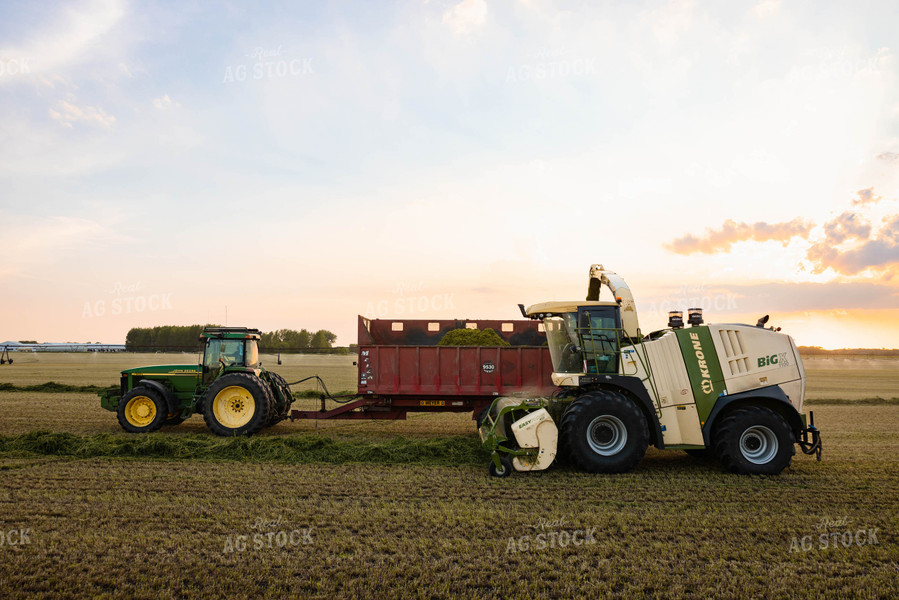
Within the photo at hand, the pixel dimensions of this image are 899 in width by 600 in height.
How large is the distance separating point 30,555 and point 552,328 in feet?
25.3

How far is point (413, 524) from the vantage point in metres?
6.71

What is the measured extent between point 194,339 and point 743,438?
79.2 m

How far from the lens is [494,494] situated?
26.2 ft

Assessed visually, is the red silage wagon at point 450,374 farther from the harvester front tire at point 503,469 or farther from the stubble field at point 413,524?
the harvester front tire at point 503,469

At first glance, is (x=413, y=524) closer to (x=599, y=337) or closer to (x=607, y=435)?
(x=607, y=435)

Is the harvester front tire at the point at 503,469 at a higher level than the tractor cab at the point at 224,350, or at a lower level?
lower

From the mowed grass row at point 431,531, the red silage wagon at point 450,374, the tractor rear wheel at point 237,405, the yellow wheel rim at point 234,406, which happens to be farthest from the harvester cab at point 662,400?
the yellow wheel rim at point 234,406

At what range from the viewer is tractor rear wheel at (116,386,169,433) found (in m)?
13.1

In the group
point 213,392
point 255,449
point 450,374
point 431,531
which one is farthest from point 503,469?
point 213,392

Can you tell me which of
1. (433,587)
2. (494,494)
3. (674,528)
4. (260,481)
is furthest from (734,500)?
(260,481)

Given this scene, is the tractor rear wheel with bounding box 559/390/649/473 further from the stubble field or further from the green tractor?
the green tractor

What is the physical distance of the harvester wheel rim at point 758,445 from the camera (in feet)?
A: 30.6

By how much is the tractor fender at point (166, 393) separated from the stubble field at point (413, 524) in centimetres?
190

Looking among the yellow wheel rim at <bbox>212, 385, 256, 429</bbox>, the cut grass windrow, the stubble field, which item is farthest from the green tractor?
the stubble field
